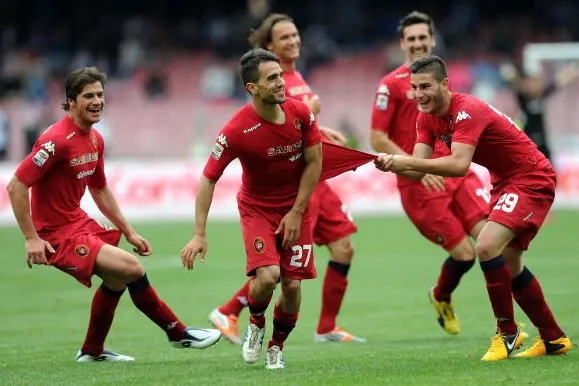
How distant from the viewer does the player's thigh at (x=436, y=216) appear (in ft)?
34.1

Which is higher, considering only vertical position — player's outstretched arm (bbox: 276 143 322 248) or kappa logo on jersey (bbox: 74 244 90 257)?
player's outstretched arm (bbox: 276 143 322 248)

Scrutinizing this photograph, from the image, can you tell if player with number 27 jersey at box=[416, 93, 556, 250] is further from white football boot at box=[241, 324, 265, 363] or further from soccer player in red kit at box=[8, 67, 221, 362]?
soccer player in red kit at box=[8, 67, 221, 362]

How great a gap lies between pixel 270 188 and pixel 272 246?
1.50 ft

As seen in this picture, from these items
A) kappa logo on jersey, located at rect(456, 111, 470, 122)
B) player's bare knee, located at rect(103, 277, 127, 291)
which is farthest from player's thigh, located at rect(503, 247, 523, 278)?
player's bare knee, located at rect(103, 277, 127, 291)

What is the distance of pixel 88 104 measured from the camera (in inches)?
342

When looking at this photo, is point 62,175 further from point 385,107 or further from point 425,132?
point 385,107

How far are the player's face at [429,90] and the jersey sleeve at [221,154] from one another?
4.46ft

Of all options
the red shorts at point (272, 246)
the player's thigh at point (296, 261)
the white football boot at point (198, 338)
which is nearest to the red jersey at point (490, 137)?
the red shorts at point (272, 246)

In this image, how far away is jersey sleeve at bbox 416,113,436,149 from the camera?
28.7 feet

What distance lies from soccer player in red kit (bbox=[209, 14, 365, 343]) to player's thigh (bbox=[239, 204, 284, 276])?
6.61 ft

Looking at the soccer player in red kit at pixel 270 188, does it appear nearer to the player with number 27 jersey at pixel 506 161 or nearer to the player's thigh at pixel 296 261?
the player's thigh at pixel 296 261

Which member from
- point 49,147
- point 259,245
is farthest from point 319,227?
point 49,147

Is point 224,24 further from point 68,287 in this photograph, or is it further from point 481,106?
point 481,106

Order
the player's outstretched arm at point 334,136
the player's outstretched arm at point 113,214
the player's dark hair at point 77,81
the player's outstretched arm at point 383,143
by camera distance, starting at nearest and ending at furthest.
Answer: the player's dark hair at point 77,81
the player's outstretched arm at point 113,214
the player's outstretched arm at point 334,136
the player's outstretched arm at point 383,143
